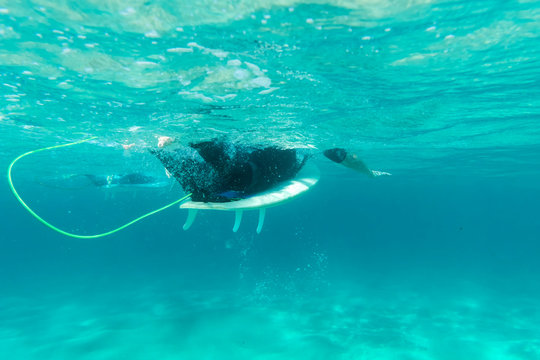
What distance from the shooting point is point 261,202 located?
6.27m

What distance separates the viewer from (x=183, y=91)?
363 inches

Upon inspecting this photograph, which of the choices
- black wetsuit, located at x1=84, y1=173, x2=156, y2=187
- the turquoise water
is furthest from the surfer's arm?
black wetsuit, located at x1=84, y1=173, x2=156, y2=187

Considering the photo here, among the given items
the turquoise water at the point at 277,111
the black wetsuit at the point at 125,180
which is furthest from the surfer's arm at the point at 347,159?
the black wetsuit at the point at 125,180

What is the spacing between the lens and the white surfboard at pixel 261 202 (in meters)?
A: 6.08

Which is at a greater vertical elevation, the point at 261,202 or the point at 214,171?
the point at 214,171

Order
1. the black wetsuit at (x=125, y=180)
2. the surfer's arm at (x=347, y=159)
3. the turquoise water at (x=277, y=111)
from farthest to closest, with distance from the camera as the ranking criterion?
the black wetsuit at (x=125, y=180) < the surfer's arm at (x=347, y=159) < the turquoise water at (x=277, y=111)

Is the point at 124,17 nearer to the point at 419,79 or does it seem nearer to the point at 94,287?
the point at 419,79

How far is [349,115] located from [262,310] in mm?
13419

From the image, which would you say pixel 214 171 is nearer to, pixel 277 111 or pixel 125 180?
pixel 277 111

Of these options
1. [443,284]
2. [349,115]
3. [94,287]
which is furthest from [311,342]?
[94,287]

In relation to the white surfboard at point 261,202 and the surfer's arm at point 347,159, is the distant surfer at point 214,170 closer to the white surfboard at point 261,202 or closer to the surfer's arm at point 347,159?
the white surfboard at point 261,202

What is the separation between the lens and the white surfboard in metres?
6.08

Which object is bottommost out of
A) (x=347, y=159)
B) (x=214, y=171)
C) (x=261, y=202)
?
(x=261, y=202)

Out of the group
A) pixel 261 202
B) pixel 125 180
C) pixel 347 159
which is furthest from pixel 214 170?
pixel 125 180
